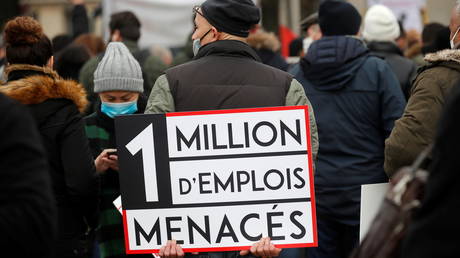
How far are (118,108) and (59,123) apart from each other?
1.03 m

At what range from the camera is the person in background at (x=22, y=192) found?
115 inches

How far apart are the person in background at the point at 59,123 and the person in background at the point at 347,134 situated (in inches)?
68.1

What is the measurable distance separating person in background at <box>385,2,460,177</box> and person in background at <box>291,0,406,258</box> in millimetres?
1129

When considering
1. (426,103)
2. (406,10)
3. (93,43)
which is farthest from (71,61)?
(406,10)

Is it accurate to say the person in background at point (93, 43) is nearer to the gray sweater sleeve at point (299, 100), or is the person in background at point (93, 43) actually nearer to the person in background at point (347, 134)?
the person in background at point (347, 134)

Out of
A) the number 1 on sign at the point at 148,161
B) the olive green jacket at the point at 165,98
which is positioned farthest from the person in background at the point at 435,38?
the number 1 on sign at the point at 148,161

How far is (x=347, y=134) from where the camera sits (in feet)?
20.6

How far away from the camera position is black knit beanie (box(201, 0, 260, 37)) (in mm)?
4730

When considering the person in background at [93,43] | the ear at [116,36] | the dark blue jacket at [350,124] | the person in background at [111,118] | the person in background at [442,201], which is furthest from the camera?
the person in background at [93,43]

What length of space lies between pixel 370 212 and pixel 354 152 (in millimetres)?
1336

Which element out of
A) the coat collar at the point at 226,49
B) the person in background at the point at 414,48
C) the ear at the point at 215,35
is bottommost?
the person in background at the point at 414,48

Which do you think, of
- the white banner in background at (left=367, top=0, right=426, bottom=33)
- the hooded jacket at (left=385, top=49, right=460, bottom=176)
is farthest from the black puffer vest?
the white banner in background at (left=367, top=0, right=426, bottom=33)

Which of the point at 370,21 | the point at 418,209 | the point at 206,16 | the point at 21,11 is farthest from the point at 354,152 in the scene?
the point at 21,11

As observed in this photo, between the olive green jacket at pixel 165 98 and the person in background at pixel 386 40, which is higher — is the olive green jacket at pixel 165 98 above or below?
above
